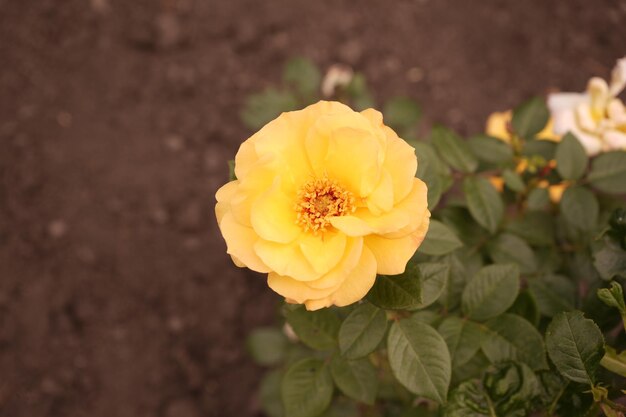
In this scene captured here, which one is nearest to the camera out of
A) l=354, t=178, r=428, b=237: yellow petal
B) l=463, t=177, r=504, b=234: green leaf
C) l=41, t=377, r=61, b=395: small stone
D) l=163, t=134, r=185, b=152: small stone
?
l=354, t=178, r=428, b=237: yellow petal

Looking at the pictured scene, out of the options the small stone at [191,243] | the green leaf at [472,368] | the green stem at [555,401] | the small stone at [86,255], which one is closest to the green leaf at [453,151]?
the green leaf at [472,368]

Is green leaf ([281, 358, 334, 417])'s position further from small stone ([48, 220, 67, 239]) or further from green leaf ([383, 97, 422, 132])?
small stone ([48, 220, 67, 239])

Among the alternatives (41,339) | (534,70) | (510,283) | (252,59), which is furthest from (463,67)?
(41,339)

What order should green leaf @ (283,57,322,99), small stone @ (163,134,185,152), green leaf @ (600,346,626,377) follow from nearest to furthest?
green leaf @ (600,346,626,377)
green leaf @ (283,57,322,99)
small stone @ (163,134,185,152)

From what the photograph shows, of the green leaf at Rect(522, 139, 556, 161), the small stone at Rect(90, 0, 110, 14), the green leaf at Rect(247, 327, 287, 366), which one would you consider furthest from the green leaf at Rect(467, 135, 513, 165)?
the small stone at Rect(90, 0, 110, 14)

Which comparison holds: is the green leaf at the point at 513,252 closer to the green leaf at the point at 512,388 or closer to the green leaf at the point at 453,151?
the green leaf at the point at 453,151

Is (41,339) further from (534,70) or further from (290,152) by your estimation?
(534,70)

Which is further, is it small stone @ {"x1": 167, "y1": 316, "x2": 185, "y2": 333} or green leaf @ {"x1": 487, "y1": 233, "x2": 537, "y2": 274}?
small stone @ {"x1": 167, "y1": 316, "x2": 185, "y2": 333}
